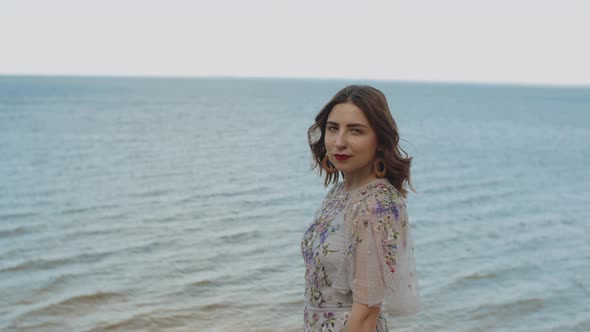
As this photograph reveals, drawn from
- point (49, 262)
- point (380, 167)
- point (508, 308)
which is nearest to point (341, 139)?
point (380, 167)

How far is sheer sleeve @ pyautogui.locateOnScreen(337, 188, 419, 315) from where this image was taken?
2498 mm

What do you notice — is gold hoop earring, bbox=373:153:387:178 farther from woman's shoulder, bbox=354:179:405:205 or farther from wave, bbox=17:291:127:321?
wave, bbox=17:291:127:321

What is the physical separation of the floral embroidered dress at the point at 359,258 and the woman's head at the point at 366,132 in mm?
100

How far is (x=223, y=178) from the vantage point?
20234 mm

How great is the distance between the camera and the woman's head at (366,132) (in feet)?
8.70

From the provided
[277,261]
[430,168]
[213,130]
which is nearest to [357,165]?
[277,261]

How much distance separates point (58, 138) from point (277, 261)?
26.5m

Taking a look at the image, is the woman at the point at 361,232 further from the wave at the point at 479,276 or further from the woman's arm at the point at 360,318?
the wave at the point at 479,276

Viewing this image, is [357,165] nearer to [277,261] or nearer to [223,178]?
[277,261]

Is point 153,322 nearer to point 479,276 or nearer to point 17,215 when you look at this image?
point 479,276

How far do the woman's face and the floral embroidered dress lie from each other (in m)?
0.10

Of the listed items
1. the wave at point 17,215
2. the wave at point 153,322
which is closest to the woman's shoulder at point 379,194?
the wave at point 153,322

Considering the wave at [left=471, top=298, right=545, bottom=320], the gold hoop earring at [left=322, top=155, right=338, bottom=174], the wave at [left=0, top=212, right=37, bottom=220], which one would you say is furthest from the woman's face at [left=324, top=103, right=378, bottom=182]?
the wave at [left=0, top=212, right=37, bottom=220]

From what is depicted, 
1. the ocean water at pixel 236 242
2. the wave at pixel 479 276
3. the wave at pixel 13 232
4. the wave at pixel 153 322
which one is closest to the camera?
the wave at pixel 153 322
